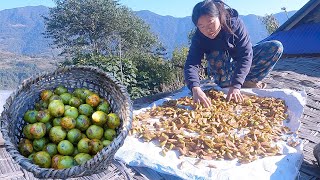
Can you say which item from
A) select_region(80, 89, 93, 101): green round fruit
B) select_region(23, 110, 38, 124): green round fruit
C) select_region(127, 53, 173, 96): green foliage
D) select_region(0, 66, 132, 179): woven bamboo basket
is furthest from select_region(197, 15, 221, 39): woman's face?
select_region(127, 53, 173, 96): green foliage

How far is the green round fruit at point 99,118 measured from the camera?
6.48ft

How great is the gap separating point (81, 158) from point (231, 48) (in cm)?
181

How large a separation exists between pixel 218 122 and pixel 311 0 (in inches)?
206

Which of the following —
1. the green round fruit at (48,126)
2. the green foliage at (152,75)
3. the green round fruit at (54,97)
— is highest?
the green round fruit at (54,97)

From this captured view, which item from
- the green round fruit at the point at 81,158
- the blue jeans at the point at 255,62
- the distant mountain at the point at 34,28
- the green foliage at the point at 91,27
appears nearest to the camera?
the green round fruit at the point at 81,158

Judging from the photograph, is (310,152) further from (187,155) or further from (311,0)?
(311,0)

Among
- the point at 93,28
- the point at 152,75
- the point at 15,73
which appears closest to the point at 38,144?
the point at 152,75

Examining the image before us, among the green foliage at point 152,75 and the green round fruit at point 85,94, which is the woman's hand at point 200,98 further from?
the green foliage at point 152,75

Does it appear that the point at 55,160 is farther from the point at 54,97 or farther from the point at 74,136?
the point at 54,97

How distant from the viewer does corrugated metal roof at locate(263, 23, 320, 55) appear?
641 cm

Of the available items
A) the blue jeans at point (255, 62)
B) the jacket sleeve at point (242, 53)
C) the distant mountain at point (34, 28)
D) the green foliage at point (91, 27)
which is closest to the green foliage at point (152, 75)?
the blue jeans at point (255, 62)

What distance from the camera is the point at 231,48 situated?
3123 mm

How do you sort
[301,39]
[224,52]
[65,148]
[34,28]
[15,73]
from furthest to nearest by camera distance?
→ [34,28] → [15,73] → [301,39] → [224,52] → [65,148]

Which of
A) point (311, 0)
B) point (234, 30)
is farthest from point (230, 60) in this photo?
point (311, 0)
